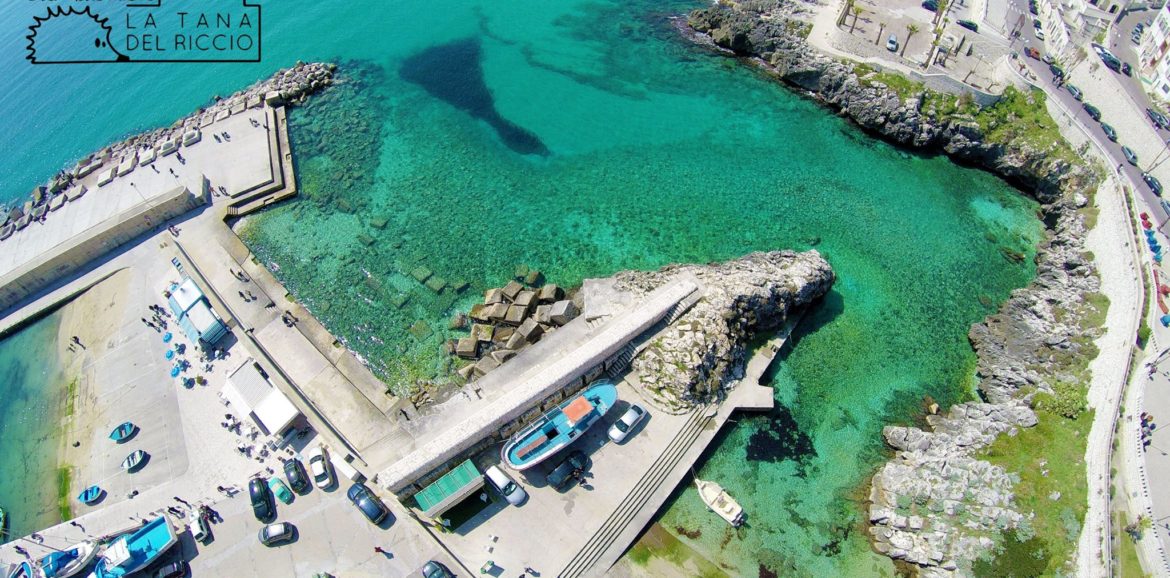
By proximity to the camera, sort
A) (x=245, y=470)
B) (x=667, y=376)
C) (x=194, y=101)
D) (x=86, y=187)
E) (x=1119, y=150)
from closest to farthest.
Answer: (x=245, y=470), (x=667, y=376), (x=1119, y=150), (x=86, y=187), (x=194, y=101)

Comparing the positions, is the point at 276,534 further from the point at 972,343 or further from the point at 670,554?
the point at 972,343

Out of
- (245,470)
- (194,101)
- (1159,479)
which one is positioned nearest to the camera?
(1159,479)

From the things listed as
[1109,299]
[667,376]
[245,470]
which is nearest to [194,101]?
[245,470]

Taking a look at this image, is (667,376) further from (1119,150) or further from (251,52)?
(251,52)

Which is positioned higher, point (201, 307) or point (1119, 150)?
point (1119, 150)

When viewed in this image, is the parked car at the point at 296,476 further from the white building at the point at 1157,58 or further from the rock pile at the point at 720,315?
the white building at the point at 1157,58

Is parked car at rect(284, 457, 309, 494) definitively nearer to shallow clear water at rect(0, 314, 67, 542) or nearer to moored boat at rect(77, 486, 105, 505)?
moored boat at rect(77, 486, 105, 505)
